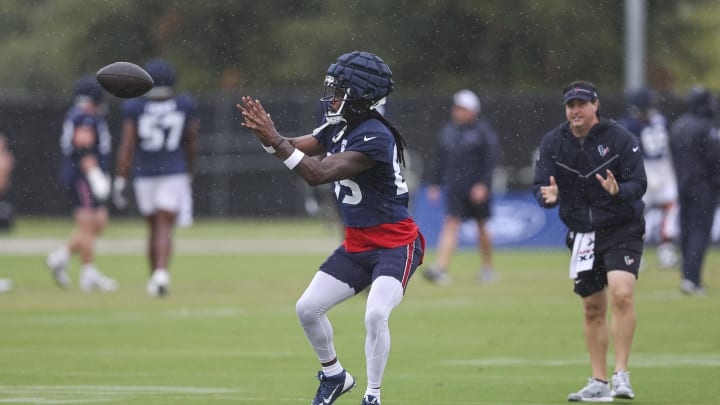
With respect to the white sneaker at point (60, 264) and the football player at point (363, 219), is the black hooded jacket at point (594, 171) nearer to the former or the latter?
the football player at point (363, 219)

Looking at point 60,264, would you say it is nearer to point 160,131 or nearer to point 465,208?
point 160,131

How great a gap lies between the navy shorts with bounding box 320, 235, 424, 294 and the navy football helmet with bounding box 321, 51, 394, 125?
0.86 m

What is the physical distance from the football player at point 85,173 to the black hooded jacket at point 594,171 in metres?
9.12

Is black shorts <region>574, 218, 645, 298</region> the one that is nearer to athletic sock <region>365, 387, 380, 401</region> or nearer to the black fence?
athletic sock <region>365, 387, 380, 401</region>

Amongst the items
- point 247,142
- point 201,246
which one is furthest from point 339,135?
point 247,142

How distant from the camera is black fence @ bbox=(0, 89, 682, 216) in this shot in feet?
116

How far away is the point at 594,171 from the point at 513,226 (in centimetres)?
1659

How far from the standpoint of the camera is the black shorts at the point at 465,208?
1952cm

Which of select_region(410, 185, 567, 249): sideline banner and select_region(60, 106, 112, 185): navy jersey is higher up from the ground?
select_region(60, 106, 112, 185): navy jersey

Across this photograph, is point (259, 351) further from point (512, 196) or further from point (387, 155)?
point (512, 196)

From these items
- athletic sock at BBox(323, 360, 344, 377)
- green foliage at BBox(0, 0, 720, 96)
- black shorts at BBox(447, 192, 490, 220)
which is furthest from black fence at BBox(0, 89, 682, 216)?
athletic sock at BBox(323, 360, 344, 377)

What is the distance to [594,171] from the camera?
31.9ft

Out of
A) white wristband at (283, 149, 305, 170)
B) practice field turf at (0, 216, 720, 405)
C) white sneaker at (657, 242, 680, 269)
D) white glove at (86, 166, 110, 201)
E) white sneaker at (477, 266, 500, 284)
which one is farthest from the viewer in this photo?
white sneaker at (657, 242, 680, 269)

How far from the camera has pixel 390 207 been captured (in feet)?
29.6
